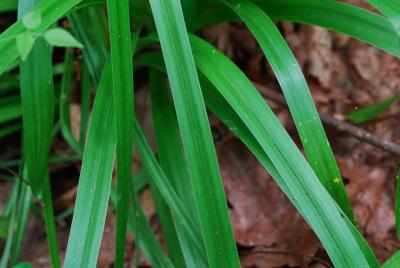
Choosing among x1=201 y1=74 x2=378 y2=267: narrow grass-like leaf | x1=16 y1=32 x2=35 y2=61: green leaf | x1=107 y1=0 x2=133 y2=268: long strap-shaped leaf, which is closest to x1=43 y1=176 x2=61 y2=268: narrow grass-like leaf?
x1=107 y1=0 x2=133 y2=268: long strap-shaped leaf

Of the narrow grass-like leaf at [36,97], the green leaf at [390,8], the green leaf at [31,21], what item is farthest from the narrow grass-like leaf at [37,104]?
the green leaf at [390,8]

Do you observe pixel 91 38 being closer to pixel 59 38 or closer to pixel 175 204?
pixel 175 204

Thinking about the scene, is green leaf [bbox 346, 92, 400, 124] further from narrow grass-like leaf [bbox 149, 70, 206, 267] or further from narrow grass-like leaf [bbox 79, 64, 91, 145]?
narrow grass-like leaf [bbox 79, 64, 91, 145]

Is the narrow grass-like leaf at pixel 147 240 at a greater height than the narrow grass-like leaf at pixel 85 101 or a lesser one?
lesser

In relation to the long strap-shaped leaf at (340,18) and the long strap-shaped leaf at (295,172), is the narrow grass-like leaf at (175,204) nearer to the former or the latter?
the long strap-shaped leaf at (295,172)

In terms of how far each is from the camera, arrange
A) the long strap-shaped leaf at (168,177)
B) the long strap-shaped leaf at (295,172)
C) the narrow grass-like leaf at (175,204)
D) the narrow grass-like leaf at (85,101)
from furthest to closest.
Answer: the narrow grass-like leaf at (85,101) < the long strap-shaped leaf at (168,177) < the narrow grass-like leaf at (175,204) < the long strap-shaped leaf at (295,172)

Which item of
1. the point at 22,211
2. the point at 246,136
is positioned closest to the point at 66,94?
the point at 22,211
